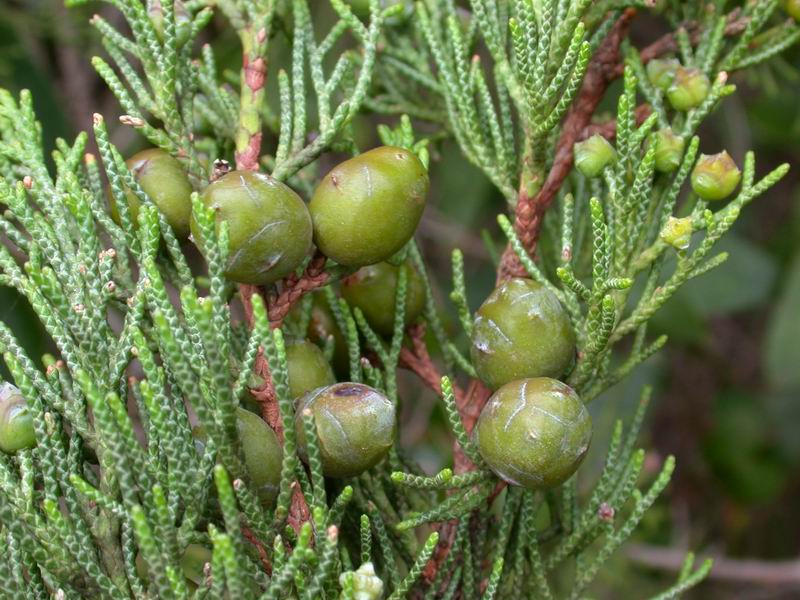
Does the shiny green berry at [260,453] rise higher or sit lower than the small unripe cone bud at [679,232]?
lower

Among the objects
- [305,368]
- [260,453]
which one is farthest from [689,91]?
[260,453]

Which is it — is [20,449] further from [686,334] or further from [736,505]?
[736,505]

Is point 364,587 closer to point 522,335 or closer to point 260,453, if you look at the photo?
point 260,453

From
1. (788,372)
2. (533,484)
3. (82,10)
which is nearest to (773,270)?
(788,372)

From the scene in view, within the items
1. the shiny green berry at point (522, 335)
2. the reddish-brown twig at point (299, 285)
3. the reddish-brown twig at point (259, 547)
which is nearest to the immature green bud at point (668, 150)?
the shiny green berry at point (522, 335)

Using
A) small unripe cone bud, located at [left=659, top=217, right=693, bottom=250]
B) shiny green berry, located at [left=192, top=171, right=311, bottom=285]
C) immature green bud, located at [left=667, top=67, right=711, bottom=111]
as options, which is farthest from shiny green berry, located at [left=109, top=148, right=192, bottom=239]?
immature green bud, located at [left=667, top=67, right=711, bottom=111]

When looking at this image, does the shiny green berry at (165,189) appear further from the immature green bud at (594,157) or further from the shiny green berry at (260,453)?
the immature green bud at (594,157)
